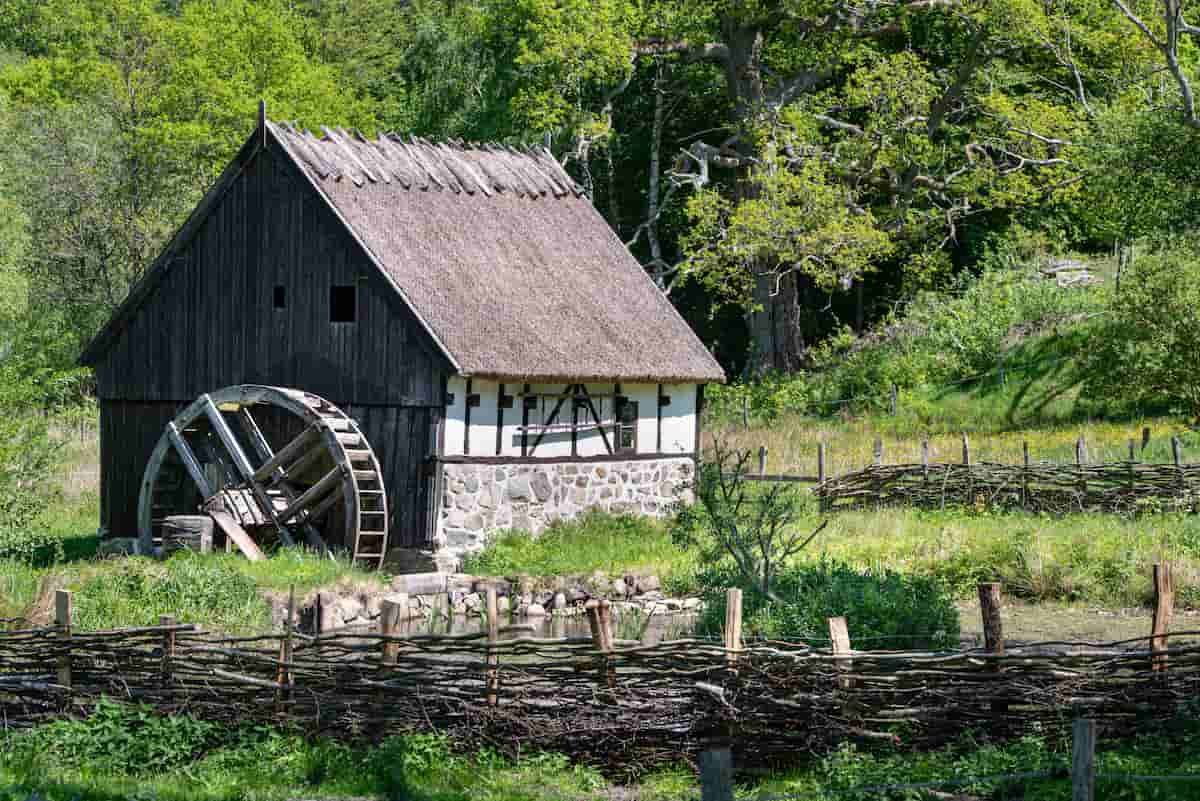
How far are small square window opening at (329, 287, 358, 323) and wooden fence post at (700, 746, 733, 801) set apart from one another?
16762 millimetres

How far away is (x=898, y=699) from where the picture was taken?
1238 centimetres

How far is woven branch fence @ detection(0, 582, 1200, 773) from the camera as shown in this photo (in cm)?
1230

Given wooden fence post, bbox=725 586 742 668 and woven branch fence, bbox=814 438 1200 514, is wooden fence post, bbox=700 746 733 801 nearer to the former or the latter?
wooden fence post, bbox=725 586 742 668

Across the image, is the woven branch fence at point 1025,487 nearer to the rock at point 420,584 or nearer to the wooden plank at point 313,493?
the rock at point 420,584

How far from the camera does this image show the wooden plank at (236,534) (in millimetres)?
22734

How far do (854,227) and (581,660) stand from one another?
93.7 feet

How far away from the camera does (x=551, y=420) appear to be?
2530 centimetres

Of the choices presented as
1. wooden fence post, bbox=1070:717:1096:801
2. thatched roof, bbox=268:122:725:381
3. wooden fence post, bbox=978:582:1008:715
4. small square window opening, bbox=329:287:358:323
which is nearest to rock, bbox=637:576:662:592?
thatched roof, bbox=268:122:725:381

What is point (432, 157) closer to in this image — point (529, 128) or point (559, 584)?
point (559, 584)

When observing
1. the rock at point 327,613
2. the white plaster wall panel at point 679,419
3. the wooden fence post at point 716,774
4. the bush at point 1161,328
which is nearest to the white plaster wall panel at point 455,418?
the rock at point 327,613

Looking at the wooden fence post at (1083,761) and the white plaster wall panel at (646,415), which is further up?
the white plaster wall panel at (646,415)

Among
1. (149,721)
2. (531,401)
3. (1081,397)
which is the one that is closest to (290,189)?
(531,401)

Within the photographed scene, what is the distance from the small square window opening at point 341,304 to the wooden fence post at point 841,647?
13.6 metres

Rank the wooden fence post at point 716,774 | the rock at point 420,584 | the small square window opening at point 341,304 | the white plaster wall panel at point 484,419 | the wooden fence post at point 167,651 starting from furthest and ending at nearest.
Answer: the small square window opening at point 341,304 < the white plaster wall panel at point 484,419 < the rock at point 420,584 < the wooden fence post at point 167,651 < the wooden fence post at point 716,774
